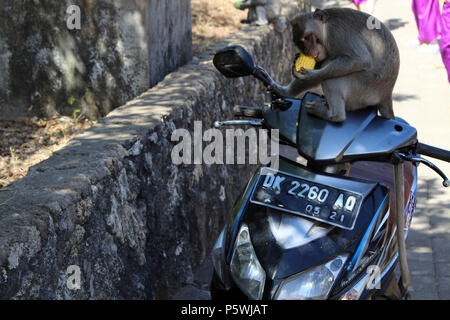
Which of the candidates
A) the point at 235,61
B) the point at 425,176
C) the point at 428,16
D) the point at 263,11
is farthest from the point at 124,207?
the point at 428,16

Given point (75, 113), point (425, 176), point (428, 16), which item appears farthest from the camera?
point (428, 16)

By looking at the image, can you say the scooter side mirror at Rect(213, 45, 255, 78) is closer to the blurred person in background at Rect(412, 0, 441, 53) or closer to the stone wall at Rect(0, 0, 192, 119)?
the stone wall at Rect(0, 0, 192, 119)

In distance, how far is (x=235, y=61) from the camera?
2.68 meters

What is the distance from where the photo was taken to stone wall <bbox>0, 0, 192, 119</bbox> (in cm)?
467

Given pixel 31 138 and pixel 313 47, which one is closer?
pixel 313 47

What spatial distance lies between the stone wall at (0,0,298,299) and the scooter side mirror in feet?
2.52

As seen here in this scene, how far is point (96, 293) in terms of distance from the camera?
2.86 m

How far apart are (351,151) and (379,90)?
0.34 metres
